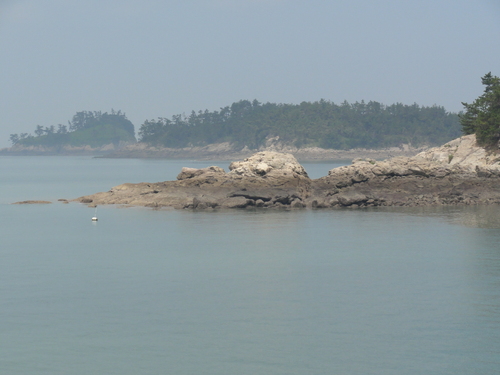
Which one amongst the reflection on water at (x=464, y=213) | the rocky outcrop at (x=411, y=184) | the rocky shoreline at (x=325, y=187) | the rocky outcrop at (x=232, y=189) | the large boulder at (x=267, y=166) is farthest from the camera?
the large boulder at (x=267, y=166)

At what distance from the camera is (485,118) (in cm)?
5006

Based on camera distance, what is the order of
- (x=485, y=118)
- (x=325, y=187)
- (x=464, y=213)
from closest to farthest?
(x=464, y=213), (x=325, y=187), (x=485, y=118)

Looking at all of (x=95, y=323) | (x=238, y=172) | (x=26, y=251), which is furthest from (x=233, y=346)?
(x=238, y=172)

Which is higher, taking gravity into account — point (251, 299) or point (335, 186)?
point (335, 186)

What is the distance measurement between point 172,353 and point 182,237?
15.9m

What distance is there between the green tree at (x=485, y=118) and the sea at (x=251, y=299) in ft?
52.7

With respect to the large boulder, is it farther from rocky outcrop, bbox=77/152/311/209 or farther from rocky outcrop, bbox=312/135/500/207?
rocky outcrop, bbox=312/135/500/207

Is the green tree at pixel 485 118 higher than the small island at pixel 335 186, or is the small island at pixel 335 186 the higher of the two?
the green tree at pixel 485 118

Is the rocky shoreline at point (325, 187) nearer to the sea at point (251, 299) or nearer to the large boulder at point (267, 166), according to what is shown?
the large boulder at point (267, 166)

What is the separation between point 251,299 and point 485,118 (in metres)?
36.7

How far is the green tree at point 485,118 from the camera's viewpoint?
159ft

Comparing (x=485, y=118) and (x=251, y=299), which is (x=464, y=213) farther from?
(x=251, y=299)

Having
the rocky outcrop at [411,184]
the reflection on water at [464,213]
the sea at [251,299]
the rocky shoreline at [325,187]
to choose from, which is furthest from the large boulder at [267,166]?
the sea at [251,299]

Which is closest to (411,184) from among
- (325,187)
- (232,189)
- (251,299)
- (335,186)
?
(335,186)
